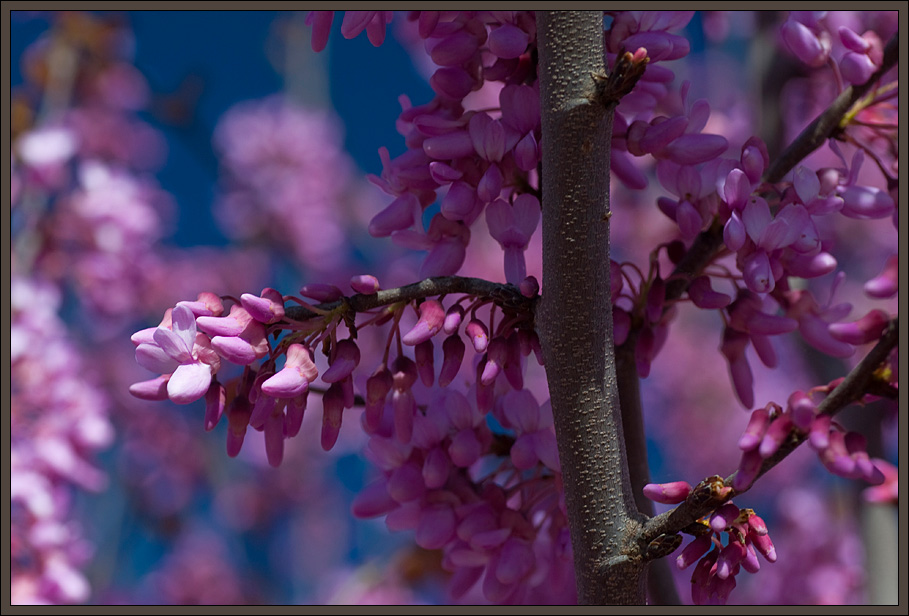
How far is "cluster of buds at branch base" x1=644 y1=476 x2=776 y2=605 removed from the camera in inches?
27.4

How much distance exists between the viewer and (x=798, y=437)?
25.8 inches

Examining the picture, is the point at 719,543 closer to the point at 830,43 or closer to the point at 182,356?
the point at 182,356

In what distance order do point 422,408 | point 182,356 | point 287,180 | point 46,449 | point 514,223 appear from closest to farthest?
1. point 182,356
2. point 514,223
3. point 422,408
4. point 46,449
5. point 287,180

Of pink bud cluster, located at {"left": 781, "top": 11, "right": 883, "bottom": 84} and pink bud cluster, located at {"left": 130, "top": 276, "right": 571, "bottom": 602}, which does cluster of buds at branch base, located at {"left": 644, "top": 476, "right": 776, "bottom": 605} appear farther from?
pink bud cluster, located at {"left": 781, "top": 11, "right": 883, "bottom": 84}

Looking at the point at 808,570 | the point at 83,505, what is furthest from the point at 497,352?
the point at 83,505

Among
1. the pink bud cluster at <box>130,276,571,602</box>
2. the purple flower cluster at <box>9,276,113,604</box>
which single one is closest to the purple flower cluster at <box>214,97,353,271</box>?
the purple flower cluster at <box>9,276,113,604</box>

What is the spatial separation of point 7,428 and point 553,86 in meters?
0.96

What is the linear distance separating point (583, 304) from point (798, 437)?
222mm

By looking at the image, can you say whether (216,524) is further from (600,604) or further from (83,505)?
(600,604)

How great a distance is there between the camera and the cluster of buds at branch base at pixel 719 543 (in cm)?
70

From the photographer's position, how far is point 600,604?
2.50 ft

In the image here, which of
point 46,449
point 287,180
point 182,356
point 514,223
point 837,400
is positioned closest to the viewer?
point 837,400

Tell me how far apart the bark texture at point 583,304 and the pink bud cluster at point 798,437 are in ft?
0.47

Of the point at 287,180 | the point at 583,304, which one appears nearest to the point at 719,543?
the point at 583,304
